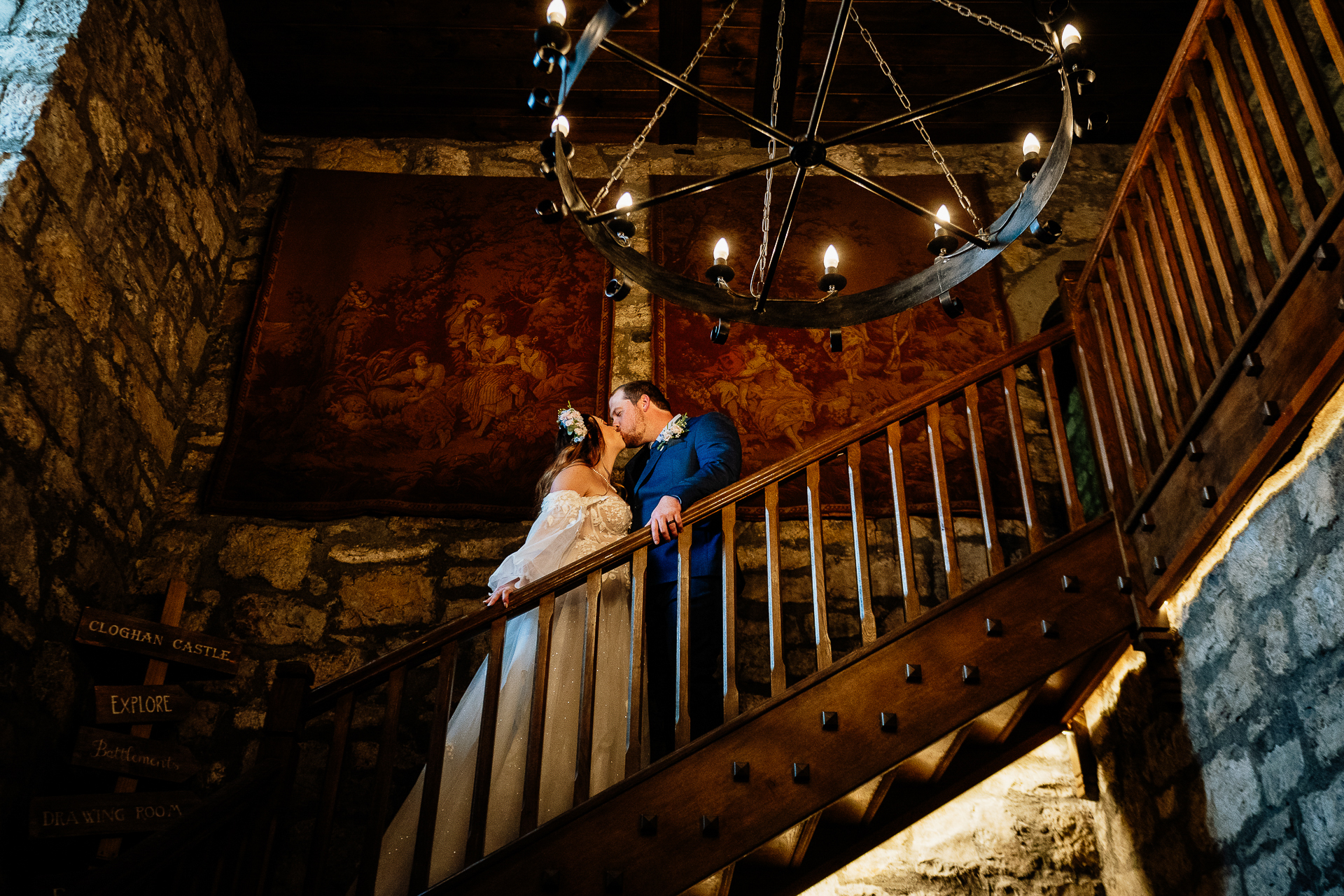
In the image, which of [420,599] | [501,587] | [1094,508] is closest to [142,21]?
[420,599]

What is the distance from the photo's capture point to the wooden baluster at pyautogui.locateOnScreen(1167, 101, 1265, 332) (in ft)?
8.16

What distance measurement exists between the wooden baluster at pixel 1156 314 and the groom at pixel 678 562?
140cm

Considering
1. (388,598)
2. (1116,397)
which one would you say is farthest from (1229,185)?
(388,598)

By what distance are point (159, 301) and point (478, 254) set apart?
1471mm

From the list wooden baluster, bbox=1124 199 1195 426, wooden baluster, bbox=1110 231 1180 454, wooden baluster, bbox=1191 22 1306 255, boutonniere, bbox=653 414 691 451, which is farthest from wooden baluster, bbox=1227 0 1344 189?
boutonniere, bbox=653 414 691 451

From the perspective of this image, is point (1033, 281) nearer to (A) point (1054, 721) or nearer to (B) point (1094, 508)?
(B) point (1094, 508)

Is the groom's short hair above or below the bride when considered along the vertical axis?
above

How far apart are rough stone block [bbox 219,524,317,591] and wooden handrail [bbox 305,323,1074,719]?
1.12m

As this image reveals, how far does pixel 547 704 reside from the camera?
3055mm

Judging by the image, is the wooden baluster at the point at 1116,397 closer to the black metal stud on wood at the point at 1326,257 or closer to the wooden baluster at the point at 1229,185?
the wooden baluster at the point at 1229,185

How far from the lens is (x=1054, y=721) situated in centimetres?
343

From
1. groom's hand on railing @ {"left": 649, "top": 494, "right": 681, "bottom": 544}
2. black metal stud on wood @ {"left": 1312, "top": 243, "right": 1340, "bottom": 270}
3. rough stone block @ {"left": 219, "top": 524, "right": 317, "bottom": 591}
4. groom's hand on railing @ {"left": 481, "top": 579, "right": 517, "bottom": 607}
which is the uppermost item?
rough stone block @ {"left": 219, "top": 524, "right": 317, "bottom": 591}

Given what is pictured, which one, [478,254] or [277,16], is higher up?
[277,16]

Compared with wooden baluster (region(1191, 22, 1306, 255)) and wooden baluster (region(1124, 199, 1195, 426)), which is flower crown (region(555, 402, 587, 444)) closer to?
wooden baluster (region(1124, 199, 1195, 426))
